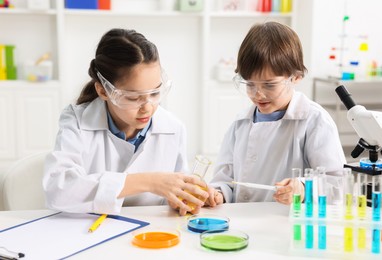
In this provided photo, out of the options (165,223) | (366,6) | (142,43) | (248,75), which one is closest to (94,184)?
(165,223)

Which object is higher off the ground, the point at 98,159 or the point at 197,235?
the point at 98,159

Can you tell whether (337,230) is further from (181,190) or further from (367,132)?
A: (181,190)

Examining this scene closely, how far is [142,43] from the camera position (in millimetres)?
1658

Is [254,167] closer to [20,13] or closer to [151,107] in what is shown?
[151,107]

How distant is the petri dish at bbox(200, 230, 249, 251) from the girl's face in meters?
0.44

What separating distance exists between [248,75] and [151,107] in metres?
0.33

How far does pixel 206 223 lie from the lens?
54.4 inches

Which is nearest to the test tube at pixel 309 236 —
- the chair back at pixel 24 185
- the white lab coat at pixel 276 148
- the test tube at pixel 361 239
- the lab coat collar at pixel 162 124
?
the test tube at pixel 361 239

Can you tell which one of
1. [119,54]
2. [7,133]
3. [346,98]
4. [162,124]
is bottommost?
[7,133]

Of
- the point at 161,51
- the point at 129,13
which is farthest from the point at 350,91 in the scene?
the point at 129,13

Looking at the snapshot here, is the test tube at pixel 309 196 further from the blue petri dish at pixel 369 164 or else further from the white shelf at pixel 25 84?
the white shelf at pixel 25 84

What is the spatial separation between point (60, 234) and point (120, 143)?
1.42 ft

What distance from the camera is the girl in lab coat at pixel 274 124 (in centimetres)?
166

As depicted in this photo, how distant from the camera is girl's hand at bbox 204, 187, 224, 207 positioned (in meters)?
1.53
